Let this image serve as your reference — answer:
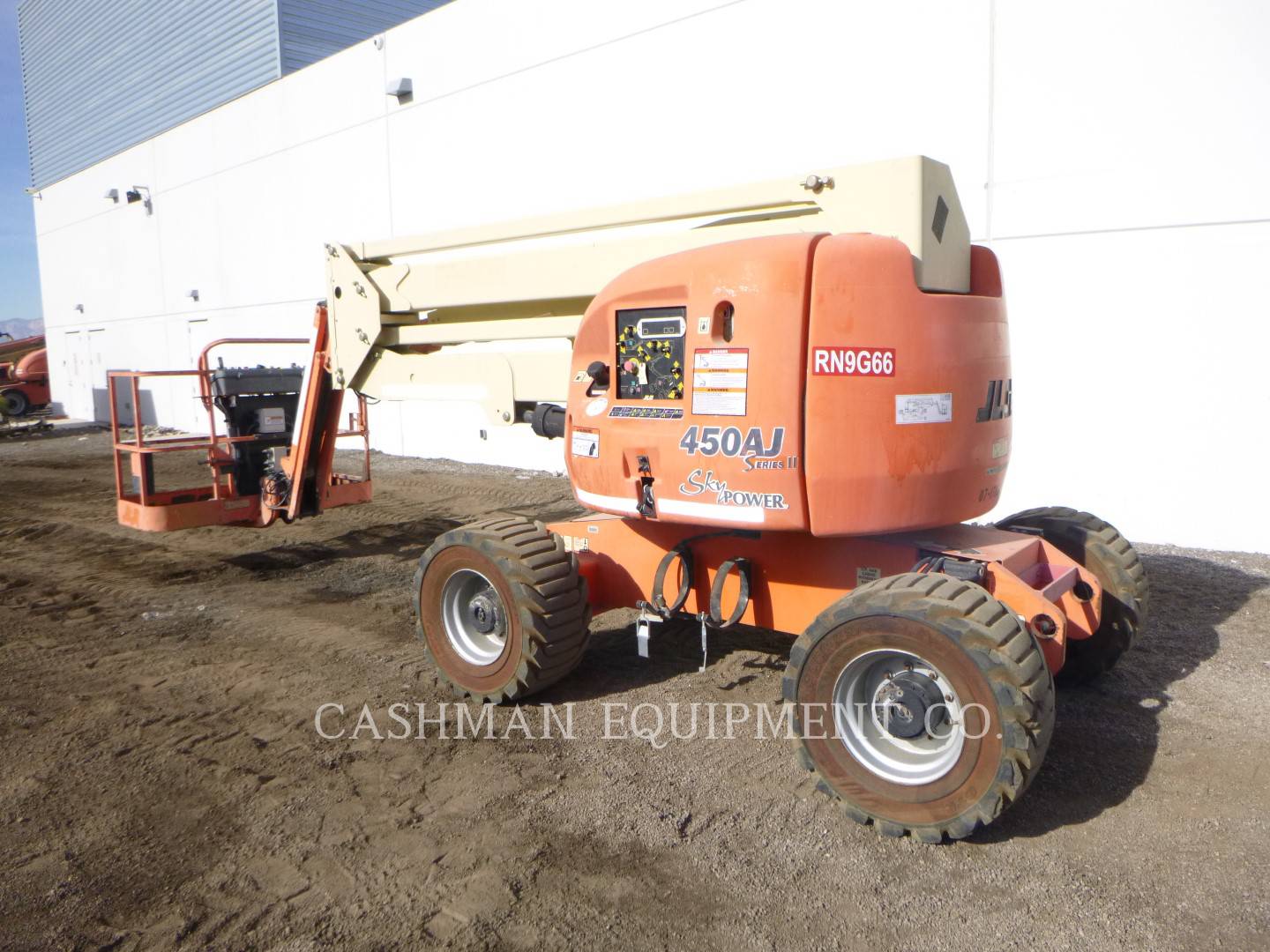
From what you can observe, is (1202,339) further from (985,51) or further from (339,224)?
(339,224)

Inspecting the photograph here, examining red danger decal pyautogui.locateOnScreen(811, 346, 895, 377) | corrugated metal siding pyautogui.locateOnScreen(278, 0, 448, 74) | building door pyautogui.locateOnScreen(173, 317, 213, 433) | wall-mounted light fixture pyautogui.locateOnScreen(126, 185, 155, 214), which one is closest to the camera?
red danger decal pyautogui.locateOnScreen(811, 346, 895, 377)

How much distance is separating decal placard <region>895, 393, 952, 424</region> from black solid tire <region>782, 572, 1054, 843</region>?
65 centimetres

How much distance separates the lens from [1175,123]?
25.4ft

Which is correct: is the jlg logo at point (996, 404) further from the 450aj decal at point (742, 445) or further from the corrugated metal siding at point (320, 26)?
the corrugated metal siding at point (320, 26)

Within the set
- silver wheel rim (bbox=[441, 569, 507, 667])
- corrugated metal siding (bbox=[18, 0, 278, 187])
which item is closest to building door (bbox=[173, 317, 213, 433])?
corrugated metal siding (bbox=[18, 0, 278, 187])

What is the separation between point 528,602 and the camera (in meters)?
4.64

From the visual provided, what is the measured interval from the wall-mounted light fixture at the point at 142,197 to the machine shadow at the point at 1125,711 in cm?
2320

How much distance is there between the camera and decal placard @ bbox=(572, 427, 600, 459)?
466cm

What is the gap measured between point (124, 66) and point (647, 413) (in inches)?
1165

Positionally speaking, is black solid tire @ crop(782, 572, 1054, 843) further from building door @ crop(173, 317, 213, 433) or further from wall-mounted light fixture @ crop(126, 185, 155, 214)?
wall-mounted light fixture @ crop(126, 185, 155, 214)

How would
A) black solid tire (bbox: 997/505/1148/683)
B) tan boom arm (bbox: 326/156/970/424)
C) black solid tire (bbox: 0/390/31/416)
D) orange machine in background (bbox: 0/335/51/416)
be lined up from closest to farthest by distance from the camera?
1. tan boom arm (bbox: 326/156/970/424)
2. black solid tire (bbox: 997/505/1148/683)
3. black solid tire (bbox: 0/390/31/416)
4. orange machine in background (bbox: 0/335/51/416)

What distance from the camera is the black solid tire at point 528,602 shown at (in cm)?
467

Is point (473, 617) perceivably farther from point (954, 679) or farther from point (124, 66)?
point (124, 66)

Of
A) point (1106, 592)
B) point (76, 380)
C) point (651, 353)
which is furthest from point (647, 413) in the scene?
point (76, 380)
